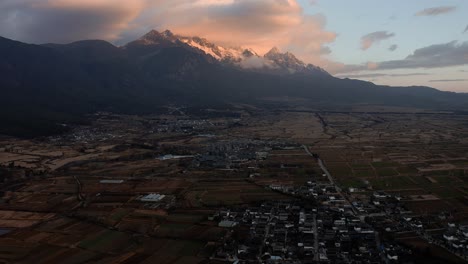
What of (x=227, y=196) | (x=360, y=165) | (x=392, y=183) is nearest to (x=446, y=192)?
(x=392, y=183)

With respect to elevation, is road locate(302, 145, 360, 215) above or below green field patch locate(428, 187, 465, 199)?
below

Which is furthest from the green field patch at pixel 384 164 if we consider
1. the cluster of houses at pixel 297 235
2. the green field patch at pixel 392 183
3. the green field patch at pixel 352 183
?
the cluster of houses at pixel 297 235

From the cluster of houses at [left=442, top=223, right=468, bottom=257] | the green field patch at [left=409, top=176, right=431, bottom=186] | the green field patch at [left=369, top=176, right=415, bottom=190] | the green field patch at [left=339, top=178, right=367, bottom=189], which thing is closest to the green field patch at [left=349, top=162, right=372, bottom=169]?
the green field patch at [left=369, top=176, right=415, bottom=190]

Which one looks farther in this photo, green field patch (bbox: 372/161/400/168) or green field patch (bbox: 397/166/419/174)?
green field patch (bbox: 372/161/400/168)

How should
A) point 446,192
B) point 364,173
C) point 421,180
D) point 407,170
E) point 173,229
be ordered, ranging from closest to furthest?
point 173,229 → point 446,192 → point 421,180 → point 364,173 → point 407,170

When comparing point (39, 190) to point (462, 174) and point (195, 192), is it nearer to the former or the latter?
point (195, 192)

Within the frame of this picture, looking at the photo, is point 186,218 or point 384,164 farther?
point 384,164

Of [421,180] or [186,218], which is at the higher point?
[421,180]

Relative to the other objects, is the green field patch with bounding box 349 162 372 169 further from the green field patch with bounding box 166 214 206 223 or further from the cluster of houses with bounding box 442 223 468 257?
the green field patch with bounding box 166 214 206 223

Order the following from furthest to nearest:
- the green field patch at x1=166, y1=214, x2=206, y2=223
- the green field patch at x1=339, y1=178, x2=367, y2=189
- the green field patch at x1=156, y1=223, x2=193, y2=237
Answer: the green field patch at x1=339, y1=178, x2=367, y2=189 → the green field patch at x1=166, y1=214, x2=206, y2=223 → the green field patch at x1=156, y1=223, x2=193, y2=237

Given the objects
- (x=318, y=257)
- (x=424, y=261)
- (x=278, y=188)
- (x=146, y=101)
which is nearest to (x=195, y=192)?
(x=278, y=188)

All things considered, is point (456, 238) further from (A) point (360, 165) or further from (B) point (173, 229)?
(A) point (360, 165)
